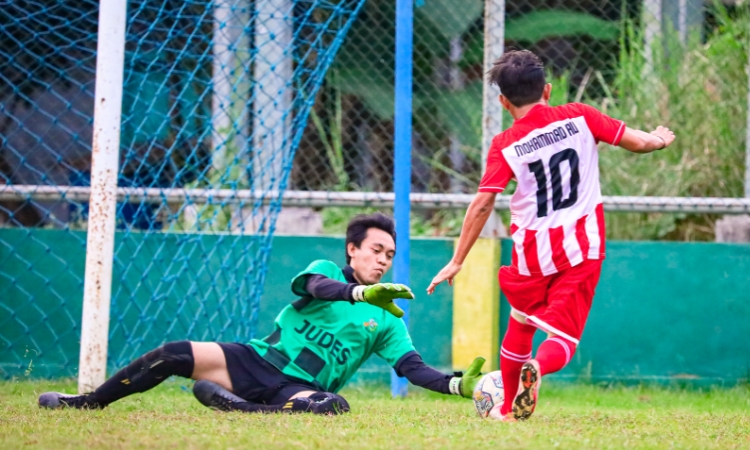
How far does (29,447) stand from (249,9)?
4104 millimetres

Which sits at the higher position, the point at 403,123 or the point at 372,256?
the point at 403,123

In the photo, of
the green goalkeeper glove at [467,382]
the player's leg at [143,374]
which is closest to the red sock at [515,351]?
the green goalkeeper glove at [467,382]

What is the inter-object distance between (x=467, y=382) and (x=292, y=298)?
2622mm

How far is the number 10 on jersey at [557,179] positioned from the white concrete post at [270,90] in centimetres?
254

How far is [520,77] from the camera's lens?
3932 millimetres

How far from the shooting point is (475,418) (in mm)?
4039

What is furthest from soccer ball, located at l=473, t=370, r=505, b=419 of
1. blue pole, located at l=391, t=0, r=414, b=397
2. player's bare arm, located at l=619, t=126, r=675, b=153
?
blue pole, located at l=391, t=0, r=414, b=397

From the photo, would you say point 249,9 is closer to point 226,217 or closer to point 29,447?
point 226,217

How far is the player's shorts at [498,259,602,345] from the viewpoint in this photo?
3736 mm

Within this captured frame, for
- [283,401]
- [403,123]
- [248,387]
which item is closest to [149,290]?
[403,123]

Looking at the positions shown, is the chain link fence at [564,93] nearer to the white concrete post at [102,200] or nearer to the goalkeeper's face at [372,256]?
the white concrete post at [102,200]

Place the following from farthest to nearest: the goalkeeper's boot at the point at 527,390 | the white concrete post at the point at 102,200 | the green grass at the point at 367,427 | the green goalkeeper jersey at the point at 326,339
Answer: the white concrete post at the point at 102,200 < the green goalkeeper jersey at the point at 326,339 < the goalkeeper's boot at the point at 527,390 < the green grass at the point at 367,427

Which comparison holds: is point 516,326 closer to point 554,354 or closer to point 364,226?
point 554,354

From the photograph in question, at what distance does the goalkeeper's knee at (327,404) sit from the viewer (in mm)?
3902
